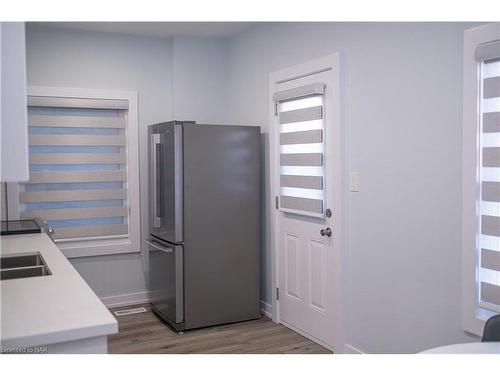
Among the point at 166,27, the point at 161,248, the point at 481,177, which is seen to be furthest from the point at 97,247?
the point at 481,177

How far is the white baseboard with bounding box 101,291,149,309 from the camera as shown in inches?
183

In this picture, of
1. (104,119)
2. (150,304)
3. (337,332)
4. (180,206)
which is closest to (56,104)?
A: (104,119)

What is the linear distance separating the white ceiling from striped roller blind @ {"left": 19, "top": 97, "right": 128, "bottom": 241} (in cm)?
62

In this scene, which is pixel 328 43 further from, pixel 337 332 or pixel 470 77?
pixel 337 332

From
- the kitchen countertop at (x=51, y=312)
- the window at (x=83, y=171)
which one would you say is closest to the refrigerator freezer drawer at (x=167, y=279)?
the window at (x=83, y=171)

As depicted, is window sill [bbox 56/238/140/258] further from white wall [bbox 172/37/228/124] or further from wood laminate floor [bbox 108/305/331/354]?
white wall [bbox 172/37/228/124]

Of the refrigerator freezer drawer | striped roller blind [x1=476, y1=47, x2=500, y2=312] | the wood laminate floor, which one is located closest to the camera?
striped roller blind [x1=476, y1=47, x2=500, y2=312]

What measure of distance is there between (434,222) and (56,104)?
3.27 meters

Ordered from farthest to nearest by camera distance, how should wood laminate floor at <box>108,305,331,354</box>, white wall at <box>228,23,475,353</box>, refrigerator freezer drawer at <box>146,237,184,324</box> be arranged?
refrigerator freezer drawer at <box>146,237,184,324</box> < wood laminate floor at <box>108,305,331,354</box> < white wall at <box>228,23,475,353</box>

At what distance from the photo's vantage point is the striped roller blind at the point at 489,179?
7.41 ft

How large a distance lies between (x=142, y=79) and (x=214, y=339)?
2438 mm

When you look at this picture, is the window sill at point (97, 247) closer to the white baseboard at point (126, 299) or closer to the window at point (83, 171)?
the window at point (83, 171)

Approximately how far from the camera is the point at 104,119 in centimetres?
462
